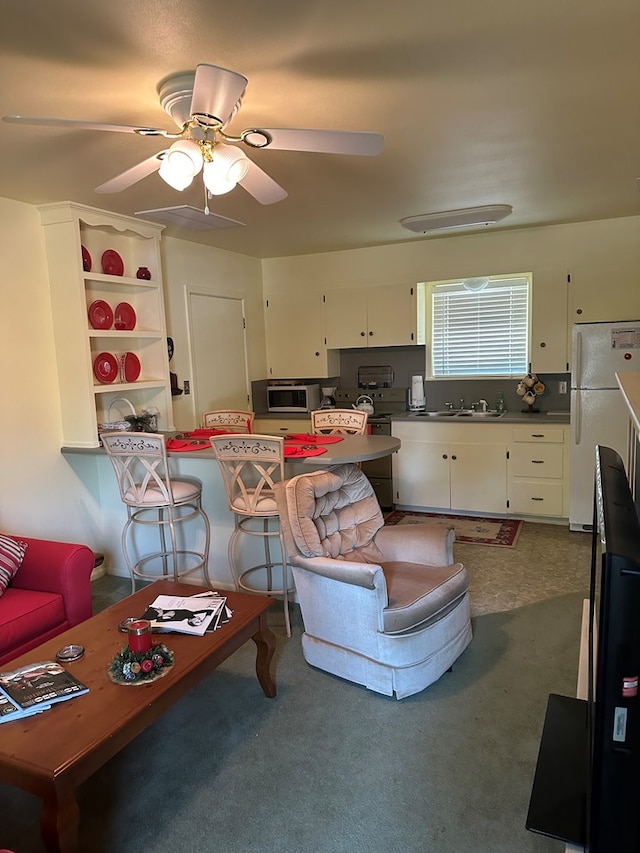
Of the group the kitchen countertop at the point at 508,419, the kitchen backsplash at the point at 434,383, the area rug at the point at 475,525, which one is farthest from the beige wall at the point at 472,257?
the area rug at the point at 475,525

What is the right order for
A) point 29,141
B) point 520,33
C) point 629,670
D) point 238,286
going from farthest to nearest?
point 238,286 → point 29,141 → point 520,33 → point 629,670

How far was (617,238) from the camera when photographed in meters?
4.43

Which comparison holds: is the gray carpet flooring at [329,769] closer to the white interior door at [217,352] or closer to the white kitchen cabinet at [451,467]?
the white kitchen cabinet at [451,467]

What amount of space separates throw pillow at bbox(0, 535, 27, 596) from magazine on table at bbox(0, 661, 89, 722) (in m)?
0.83

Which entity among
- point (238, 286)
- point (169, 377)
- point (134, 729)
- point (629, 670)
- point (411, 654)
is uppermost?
point (238, 286)

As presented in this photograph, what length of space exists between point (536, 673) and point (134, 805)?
1790mm

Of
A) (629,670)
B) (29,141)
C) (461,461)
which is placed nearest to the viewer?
(629,670)

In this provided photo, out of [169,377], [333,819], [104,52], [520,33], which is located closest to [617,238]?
[520,33]

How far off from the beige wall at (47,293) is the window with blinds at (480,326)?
361mm

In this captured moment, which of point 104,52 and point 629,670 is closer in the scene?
point 629,670

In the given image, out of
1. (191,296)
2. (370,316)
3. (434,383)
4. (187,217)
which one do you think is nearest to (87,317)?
(187,217)

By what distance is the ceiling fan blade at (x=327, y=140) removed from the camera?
71.6 inches

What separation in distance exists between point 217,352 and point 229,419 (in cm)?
83

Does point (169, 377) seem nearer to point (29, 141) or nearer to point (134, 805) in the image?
point (29, 141)
